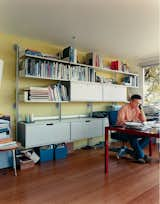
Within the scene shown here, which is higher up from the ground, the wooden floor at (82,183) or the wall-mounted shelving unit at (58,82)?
the wall-mounted shelving unit at (58,82)

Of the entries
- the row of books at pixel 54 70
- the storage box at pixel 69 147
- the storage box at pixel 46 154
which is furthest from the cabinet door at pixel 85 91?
the storage box at pixel 46 154

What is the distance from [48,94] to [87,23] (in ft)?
4.55

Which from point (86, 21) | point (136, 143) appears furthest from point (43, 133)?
point (86, 21)

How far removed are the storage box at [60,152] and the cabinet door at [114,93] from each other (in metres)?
1.47

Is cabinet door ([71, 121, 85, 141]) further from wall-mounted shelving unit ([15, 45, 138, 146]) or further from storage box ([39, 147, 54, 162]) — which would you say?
storage box ([39, 147, 54, 162])

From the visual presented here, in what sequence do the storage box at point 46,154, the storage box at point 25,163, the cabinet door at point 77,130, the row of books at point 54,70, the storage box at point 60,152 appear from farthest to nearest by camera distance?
the cabinet door at point 77,130 < the storage box at point 60,152 < the storage box at point 46,154 < the row of books at point 54,70 < the storage box at point 25,163

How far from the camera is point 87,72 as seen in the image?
3.95 metres

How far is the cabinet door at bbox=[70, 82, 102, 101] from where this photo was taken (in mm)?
3717

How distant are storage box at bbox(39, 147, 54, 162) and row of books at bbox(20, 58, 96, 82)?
4.26ft

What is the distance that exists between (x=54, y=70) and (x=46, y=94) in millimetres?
473

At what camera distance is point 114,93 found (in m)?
4.45

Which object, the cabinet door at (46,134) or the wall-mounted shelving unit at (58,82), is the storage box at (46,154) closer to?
the cabinet door at (46,134)

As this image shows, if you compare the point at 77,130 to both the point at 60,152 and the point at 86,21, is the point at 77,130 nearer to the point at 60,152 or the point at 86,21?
the point at 60,152

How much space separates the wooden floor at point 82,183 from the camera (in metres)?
2.04
